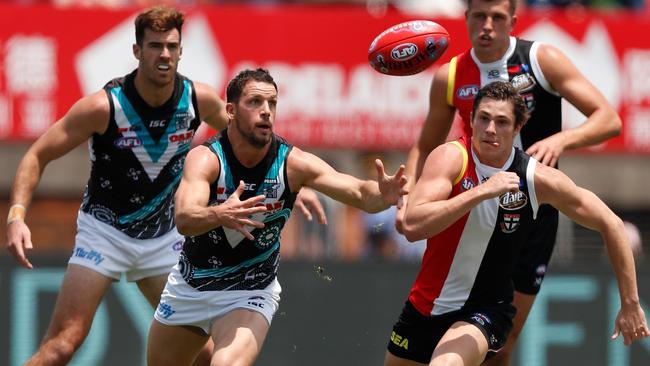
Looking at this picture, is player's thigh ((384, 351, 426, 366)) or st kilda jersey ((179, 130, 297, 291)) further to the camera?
player's thigh ((384, 351, 426, 366))

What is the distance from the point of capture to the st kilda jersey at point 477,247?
748 cm

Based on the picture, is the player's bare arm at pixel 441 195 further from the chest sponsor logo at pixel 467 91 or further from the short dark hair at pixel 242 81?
the short dark hair at pixel 242 81

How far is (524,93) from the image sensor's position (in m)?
8.33

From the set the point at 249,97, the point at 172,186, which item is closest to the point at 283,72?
the point at 172,186

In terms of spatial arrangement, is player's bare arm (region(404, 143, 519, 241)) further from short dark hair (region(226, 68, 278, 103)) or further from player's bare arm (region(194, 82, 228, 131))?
player's bare arm (region(194, 82, 228, 131))

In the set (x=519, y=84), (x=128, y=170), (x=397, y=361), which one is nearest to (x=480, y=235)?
(x=397, y=361)

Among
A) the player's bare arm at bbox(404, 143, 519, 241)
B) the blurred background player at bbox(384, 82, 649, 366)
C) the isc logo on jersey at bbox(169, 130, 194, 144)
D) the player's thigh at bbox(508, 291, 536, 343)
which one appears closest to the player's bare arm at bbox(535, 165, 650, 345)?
the blurred background player at bbox(384, 82, 649, 366)

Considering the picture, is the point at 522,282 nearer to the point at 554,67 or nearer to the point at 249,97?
the point at 554,67

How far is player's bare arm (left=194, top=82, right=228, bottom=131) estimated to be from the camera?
869cm

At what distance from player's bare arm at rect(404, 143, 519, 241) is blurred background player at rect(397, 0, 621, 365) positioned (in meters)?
0.95

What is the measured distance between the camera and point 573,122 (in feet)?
46.2

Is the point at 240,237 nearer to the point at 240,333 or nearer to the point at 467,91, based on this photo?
the point at 240,333

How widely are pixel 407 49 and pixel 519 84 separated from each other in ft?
2.58

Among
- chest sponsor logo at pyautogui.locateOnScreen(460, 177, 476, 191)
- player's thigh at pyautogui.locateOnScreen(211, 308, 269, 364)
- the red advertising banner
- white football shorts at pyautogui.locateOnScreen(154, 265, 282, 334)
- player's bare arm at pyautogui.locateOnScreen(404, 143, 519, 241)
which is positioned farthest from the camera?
the red advertising banner
